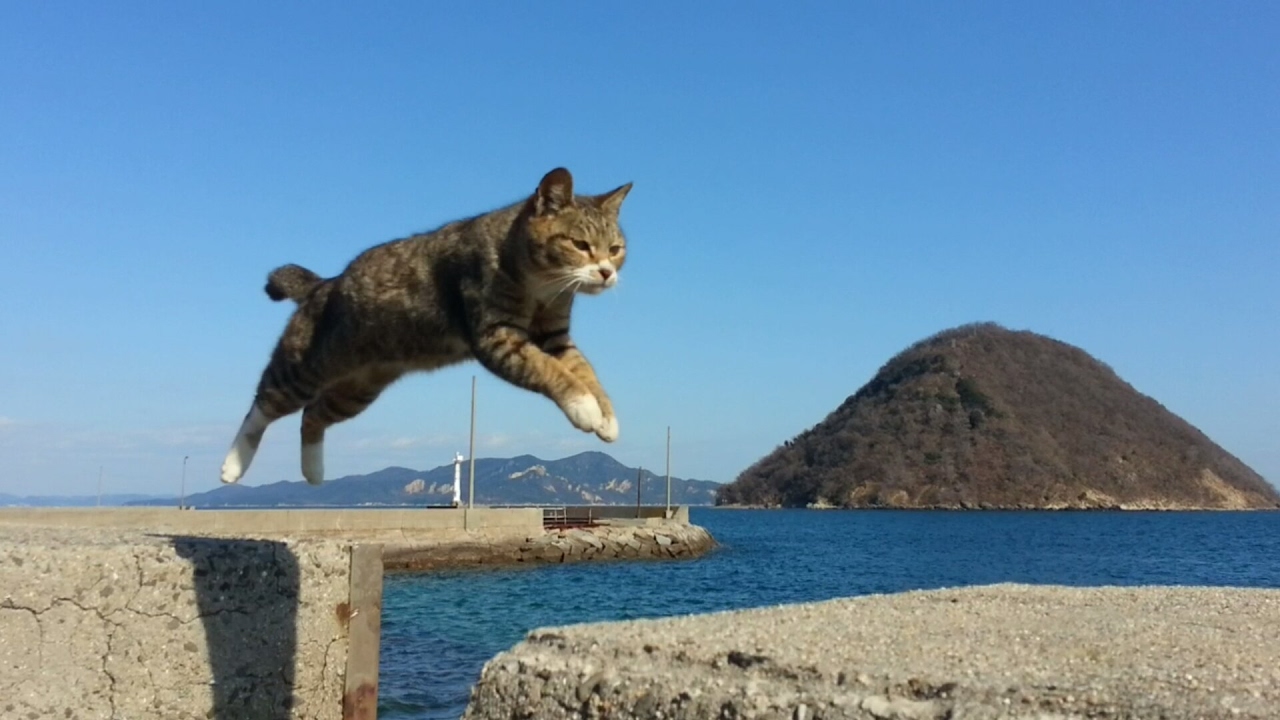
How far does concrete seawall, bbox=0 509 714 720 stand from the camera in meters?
6.50

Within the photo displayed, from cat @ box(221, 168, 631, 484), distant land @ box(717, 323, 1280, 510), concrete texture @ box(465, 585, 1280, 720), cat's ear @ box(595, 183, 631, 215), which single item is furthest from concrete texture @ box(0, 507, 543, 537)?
distant land @ box(717, 323, 1280, 510)

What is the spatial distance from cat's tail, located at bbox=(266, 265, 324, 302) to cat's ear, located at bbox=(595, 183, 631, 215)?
201 cm

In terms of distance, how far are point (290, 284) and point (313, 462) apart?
1076 mm

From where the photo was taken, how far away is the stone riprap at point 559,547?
116 feet

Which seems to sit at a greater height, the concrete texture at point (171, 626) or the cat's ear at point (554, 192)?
the cat's ear at point (554, 192)

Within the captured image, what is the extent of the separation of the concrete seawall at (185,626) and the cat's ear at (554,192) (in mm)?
3294

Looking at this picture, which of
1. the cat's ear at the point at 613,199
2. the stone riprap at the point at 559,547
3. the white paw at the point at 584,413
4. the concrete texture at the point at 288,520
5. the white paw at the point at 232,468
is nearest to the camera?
the white paw at the point at 584,413

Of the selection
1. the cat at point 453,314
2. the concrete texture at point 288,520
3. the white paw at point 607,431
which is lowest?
the concrete texture at point 288,520

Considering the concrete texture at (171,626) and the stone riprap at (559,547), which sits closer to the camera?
the concrete texture at (171,626)

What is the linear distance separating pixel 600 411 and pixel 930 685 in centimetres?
203

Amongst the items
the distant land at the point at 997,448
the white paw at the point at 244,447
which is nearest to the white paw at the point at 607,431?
the white paw at the point at 244,447

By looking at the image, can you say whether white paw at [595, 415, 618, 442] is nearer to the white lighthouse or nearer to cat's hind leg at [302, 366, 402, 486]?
cat's hind leg at [302, 366, 402, 486]

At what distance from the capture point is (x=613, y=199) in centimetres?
571

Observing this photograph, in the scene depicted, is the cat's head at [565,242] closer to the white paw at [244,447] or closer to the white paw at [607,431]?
the white paw at [607,431]
